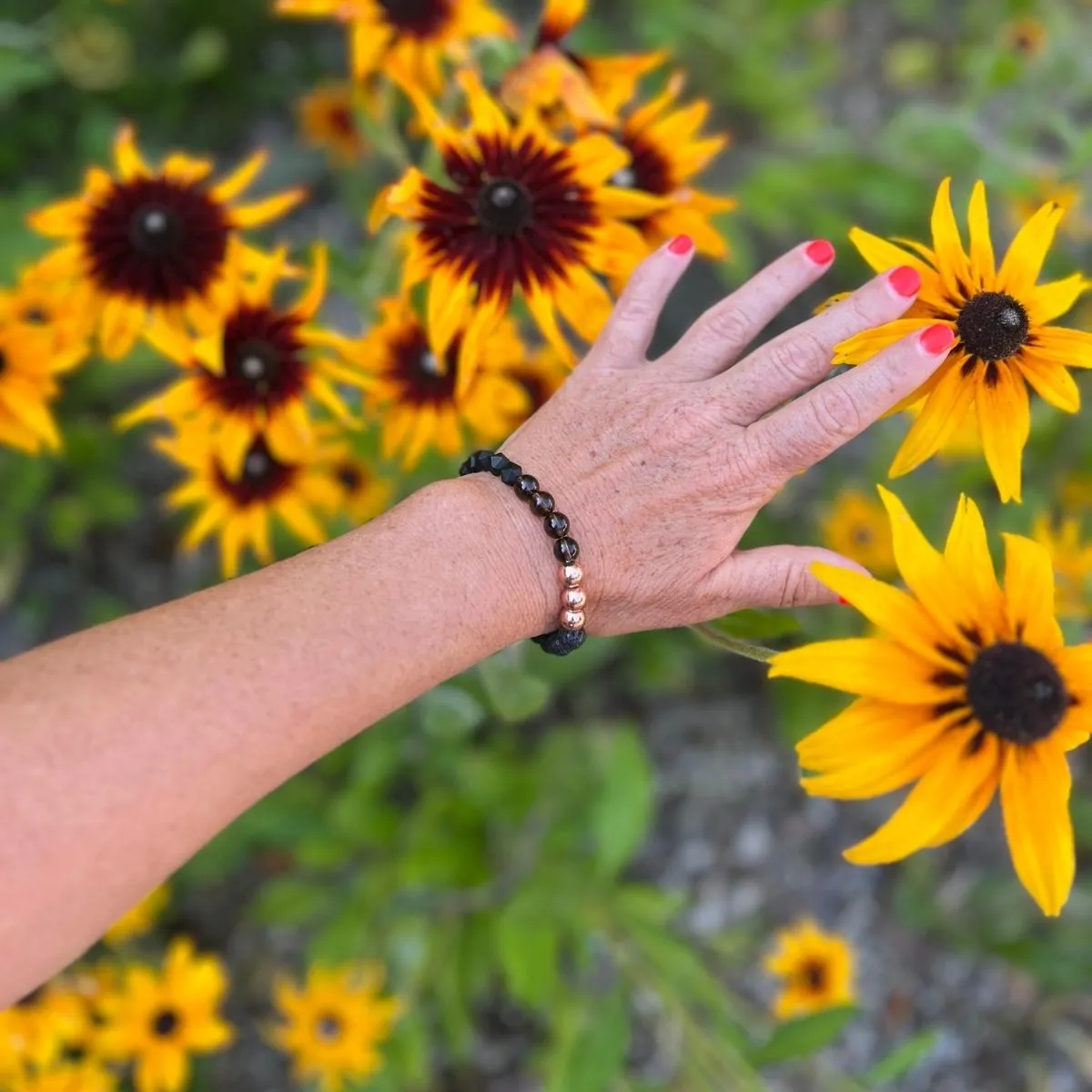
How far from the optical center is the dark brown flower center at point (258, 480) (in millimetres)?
1239

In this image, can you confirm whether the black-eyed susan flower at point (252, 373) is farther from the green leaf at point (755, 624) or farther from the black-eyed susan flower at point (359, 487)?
the green leaf at point (755, 624)

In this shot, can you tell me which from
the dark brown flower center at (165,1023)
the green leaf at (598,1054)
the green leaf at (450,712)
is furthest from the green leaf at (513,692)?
the dark brown flower center at (165,1023)

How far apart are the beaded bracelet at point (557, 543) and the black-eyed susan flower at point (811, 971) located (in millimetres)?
962

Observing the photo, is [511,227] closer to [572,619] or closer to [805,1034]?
[572,619]

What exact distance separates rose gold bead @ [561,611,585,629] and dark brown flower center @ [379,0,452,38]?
719 mm

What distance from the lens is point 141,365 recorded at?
176cm

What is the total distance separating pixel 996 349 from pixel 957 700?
300 millimetres

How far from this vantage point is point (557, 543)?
0.86 metres

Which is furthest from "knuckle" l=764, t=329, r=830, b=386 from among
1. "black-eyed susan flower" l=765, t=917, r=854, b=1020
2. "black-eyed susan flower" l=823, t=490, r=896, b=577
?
"black-eyed susan flower" l=765, t=917, r=854, b=1020

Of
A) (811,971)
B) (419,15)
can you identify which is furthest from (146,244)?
(811,971)

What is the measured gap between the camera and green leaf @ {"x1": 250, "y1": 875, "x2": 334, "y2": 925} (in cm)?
165

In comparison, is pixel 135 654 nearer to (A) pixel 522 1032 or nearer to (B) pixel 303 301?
(B) pixel 303 301

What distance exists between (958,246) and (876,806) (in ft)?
4.74

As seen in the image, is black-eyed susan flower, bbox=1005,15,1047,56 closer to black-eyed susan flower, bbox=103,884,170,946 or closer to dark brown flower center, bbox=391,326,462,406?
dark brown flower center, bbox=391,326,462,406
